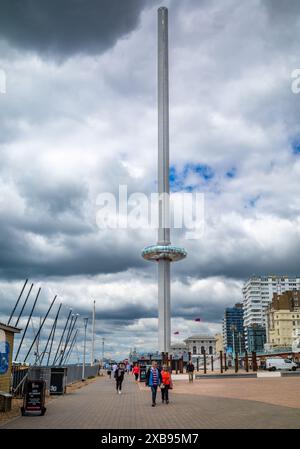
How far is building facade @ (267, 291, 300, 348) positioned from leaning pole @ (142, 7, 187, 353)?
202 feet

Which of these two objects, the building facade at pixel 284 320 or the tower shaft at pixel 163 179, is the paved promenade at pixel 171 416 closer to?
the tower shaft at pixel 163 179

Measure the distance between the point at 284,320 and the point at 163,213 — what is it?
73412mm

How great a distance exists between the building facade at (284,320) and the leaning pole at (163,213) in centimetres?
6168

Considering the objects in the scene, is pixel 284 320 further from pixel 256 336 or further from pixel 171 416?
pixel 171 416

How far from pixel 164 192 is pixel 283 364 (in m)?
37.4

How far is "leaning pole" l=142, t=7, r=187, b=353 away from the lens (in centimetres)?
8631

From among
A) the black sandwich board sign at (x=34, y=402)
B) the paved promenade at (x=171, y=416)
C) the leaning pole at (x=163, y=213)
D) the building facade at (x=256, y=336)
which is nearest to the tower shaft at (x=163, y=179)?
the leaning pole at (x=163, y=213)

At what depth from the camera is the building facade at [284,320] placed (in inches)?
5642

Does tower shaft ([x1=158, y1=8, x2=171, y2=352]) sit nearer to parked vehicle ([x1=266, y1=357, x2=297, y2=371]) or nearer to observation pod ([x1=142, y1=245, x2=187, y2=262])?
observation pod ([x1=142, y1=245, x2=187, y2=262])

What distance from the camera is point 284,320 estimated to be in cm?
14488

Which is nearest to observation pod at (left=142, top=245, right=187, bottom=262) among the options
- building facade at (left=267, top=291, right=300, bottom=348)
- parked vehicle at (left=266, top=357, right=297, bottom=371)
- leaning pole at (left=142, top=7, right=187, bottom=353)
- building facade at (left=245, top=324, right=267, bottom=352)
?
leaning pole at (left=142, top=7, right=187, bottom=353)
